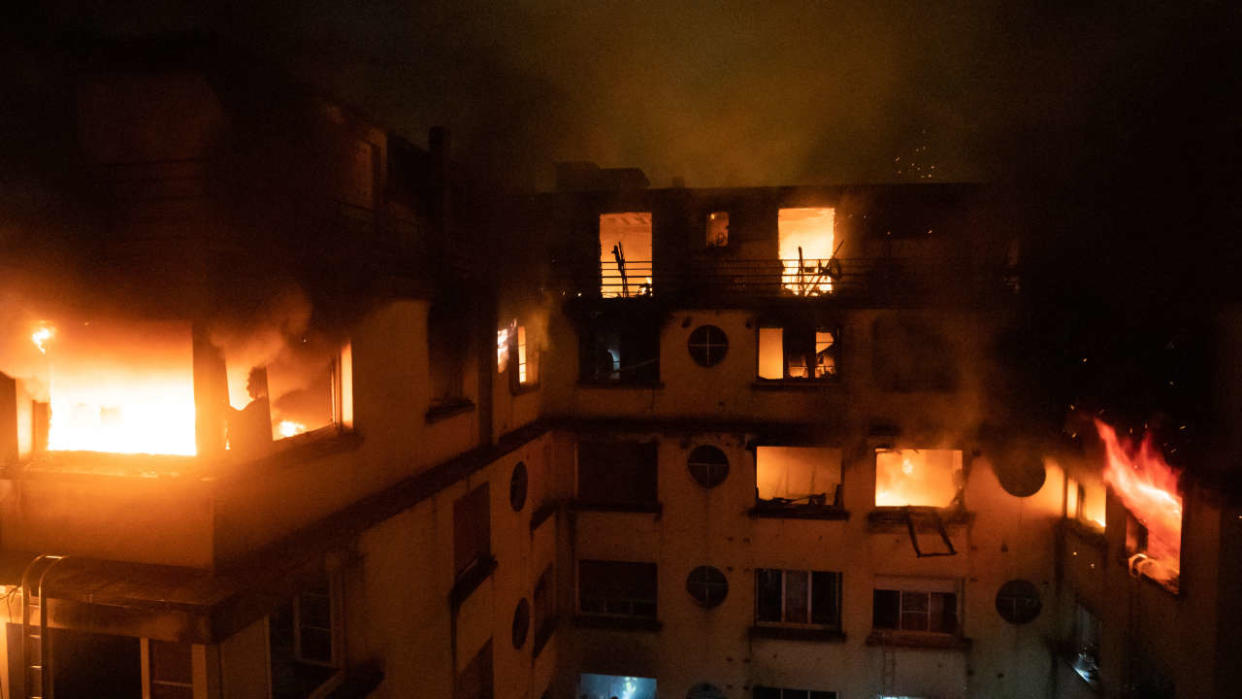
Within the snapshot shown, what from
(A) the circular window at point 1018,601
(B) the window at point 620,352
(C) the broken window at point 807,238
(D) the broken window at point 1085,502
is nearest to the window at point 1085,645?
(A) the circular window at point 1018,601

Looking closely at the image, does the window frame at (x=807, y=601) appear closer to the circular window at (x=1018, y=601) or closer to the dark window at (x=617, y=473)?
the dark window at (x=617, y=473)

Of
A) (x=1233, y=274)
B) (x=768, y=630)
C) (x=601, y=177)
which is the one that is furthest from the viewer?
(x=601, y=177)

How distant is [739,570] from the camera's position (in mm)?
15477

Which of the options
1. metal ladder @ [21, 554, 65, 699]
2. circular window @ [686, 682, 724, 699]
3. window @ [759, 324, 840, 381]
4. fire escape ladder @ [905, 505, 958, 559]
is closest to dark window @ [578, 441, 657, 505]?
window @ [759, 324, 840, 381]

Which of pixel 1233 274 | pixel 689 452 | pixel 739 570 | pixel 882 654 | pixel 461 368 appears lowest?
pixel 882 654

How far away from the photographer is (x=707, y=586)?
15.6m

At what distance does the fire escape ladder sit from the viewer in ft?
47.0

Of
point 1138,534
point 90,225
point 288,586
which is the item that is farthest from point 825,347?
point 90,225

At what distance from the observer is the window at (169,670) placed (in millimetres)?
5742

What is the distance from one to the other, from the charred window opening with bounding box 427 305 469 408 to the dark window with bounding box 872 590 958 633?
36.7 ft

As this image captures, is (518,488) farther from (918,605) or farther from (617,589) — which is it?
(918,605)

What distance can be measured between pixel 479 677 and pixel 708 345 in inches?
343

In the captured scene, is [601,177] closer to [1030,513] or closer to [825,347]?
[825,347]

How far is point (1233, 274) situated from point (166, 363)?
44.4 feet
